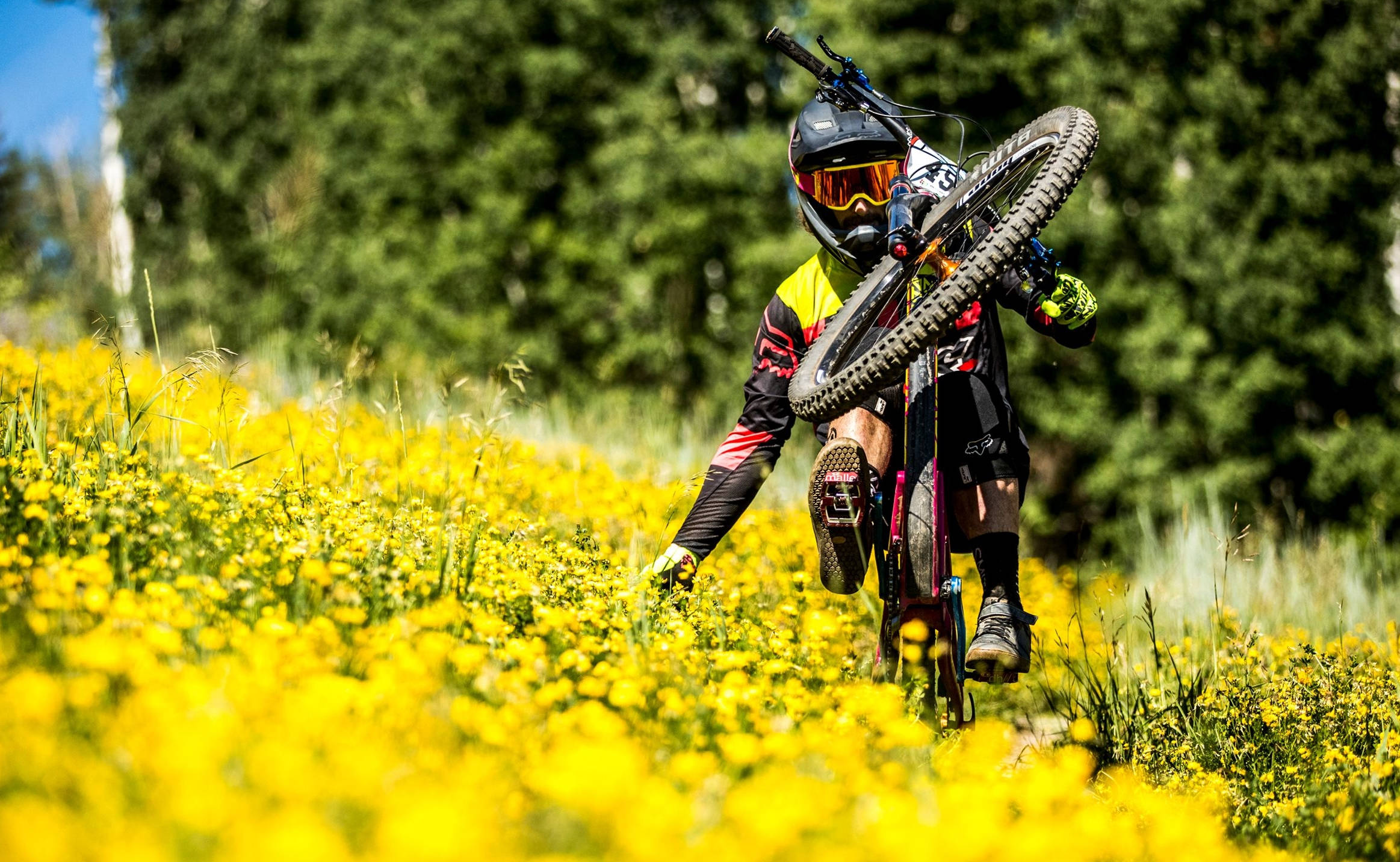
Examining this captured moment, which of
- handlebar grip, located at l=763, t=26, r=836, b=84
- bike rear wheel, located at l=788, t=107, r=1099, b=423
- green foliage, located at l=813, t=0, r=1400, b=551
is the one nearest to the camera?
bike rear wheel, located at l=788, t=107, r=1099, b=423

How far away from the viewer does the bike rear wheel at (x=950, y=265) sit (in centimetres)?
301

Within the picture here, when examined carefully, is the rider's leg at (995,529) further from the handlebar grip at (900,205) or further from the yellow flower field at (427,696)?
the handlebar grip at (900,205)

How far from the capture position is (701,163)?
11359mm

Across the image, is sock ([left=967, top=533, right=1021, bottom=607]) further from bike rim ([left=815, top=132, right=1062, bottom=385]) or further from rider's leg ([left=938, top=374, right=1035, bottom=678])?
bike rim ([left=815, top=132, right=1062, bottom=385])

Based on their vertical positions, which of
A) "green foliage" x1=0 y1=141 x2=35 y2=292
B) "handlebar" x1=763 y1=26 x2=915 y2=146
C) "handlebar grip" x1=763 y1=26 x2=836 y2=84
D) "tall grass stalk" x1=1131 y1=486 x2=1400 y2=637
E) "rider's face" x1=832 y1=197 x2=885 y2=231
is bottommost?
"tall grass stalk" x1=1131 y1=486 x2=1400 y2=637

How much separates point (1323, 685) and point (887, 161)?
83.5 inches

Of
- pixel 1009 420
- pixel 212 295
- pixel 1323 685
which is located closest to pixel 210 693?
pixel 1009 420

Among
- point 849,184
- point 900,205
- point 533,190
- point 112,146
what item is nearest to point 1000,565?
point 900,205

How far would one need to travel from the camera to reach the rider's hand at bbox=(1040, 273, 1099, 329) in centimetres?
335

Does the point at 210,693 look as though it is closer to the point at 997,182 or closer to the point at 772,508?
the point at 997,182

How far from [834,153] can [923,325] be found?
0.77 meters

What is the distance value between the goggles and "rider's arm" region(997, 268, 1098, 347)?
485 mm

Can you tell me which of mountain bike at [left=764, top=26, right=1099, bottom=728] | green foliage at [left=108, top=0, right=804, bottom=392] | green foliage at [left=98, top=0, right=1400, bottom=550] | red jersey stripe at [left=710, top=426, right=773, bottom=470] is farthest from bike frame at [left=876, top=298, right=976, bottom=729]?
green foliage at [left=108, top=0, right=804, bottom=392]

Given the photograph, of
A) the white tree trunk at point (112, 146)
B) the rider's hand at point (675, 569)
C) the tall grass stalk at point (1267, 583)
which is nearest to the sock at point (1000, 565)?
the rider's hand at point (675, 569)
